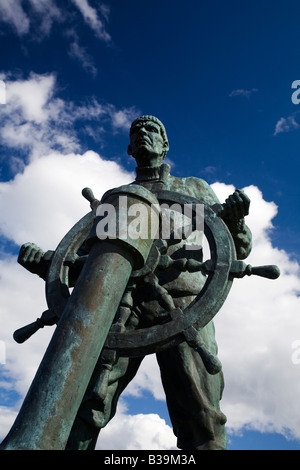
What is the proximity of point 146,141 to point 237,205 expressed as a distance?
4.23 feet

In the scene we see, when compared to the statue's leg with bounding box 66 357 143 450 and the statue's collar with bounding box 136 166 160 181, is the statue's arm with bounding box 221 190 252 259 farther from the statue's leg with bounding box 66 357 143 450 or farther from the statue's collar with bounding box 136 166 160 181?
the statue's leg with bounding box 66 357 143 450

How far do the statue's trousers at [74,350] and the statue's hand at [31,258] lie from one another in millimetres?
963

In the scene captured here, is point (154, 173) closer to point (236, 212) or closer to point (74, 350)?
point (236, 212)

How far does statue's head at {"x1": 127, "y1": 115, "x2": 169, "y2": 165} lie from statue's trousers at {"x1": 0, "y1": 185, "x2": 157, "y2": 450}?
1385 millimetres

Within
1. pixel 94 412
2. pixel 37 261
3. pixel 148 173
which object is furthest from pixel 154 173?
pixel 94 412

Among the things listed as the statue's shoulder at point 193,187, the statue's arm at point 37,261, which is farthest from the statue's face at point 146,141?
the statue's arm at point 37,261

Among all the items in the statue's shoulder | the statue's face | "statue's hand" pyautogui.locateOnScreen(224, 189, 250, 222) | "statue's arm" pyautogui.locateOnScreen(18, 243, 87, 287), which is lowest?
"statue's arm" pyautogui.locateOnScreen(18, 243, 87, 287)

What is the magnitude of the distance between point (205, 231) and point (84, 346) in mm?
1440

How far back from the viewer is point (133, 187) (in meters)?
3.27

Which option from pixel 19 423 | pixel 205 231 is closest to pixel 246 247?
pixel 205 231

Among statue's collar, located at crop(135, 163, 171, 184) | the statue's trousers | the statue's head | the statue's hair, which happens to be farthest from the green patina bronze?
the statue's hair

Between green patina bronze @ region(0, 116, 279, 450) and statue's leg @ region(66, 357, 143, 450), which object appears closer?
green patina bronze @ region(0, 116, 279, 450)

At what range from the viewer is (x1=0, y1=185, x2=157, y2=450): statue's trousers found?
2182 millimetres

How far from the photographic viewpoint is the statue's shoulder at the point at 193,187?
4.32 metres
